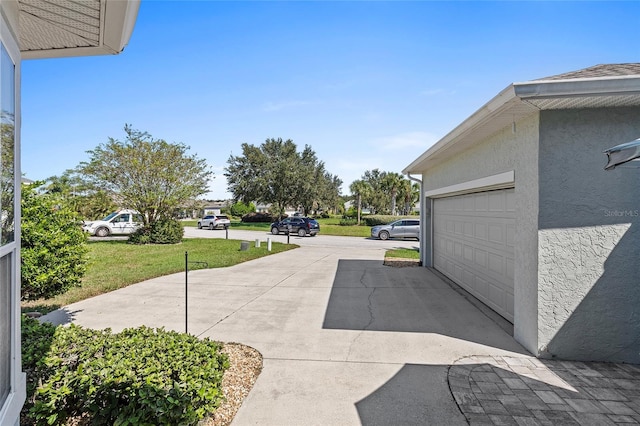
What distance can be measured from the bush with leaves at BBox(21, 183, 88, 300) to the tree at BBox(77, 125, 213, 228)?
12.9m

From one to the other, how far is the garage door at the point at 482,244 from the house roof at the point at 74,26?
5451 millimetres

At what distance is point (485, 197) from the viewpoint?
6.56m

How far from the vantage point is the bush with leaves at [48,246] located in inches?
204

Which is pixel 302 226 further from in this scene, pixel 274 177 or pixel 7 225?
pixel 7 225

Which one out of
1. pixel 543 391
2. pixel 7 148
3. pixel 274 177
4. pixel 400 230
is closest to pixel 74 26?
pixel 7 148

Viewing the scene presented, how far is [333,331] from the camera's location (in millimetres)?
5293

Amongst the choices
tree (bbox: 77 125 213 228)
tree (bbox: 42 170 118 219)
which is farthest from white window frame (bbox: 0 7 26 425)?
tree (bbox: 42 170 118 219)

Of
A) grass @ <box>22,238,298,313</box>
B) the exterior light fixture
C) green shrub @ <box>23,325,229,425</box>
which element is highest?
the exterior light fixture

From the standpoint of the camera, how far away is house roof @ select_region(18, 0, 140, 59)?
2.09 m

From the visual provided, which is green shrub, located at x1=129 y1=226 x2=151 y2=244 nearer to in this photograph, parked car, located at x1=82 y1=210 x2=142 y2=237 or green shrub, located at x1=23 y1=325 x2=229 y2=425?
parked car, located at x1=82 y1=210 x2=142 y2=237

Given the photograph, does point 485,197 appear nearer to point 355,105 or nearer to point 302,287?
point 302,287

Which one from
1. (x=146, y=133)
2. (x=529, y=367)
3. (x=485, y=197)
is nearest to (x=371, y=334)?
(x=529, y=367)

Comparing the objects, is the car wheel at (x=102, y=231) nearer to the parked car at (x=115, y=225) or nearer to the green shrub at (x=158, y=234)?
the parked car at (x=115, y=225)

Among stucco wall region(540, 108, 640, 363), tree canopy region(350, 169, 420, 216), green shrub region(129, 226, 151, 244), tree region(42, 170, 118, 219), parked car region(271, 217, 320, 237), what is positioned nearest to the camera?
stucco wall region(540, 108, 640, 363)
